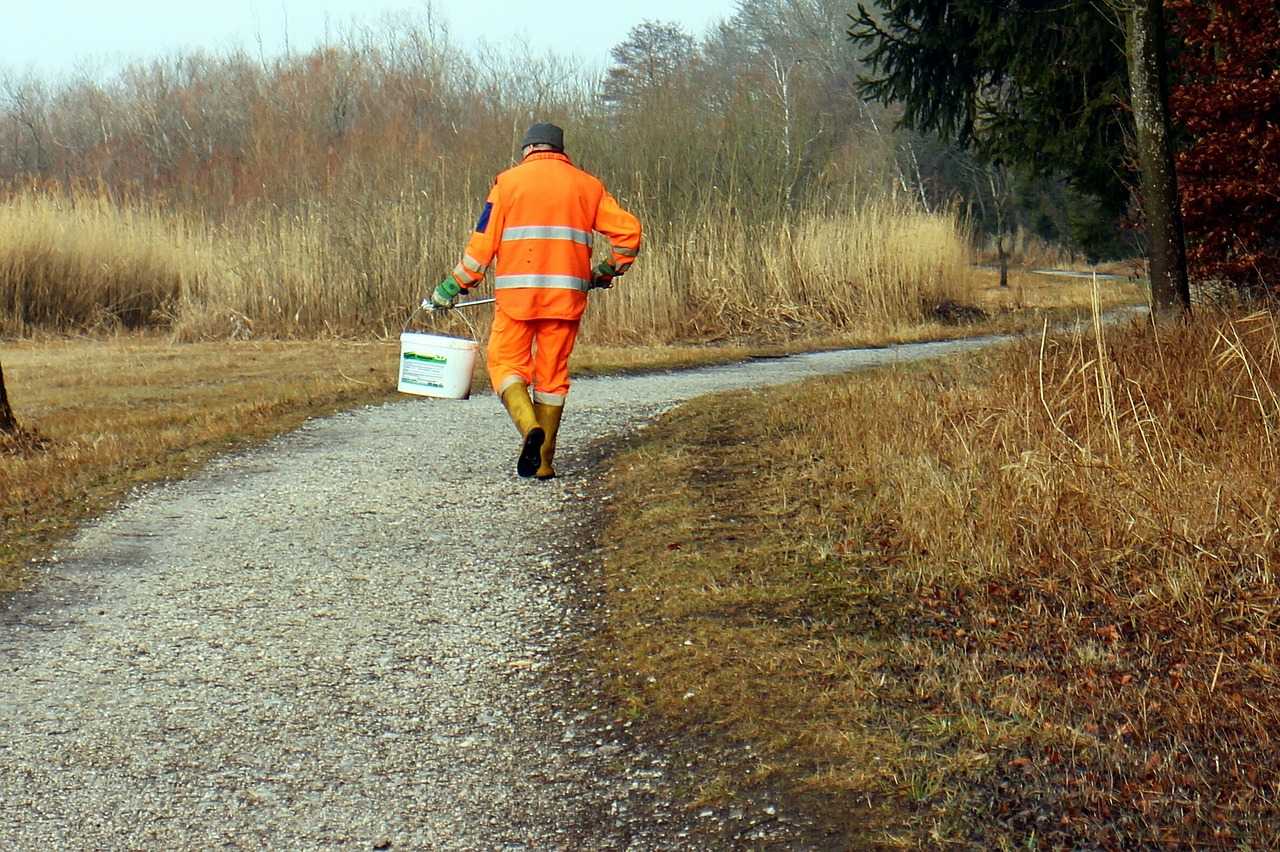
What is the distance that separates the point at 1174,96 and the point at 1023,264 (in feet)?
114

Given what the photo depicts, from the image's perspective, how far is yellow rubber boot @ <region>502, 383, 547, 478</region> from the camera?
26.0ft

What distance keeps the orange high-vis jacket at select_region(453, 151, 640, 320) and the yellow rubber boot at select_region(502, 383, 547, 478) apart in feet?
1.36

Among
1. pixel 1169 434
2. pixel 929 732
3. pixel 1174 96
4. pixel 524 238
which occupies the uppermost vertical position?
pixel 1174 96

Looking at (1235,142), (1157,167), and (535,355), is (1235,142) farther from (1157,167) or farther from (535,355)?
(535,355)

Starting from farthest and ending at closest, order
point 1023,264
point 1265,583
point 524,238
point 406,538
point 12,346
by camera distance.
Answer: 1. point 1023,264
2. point 12,346
3. point 524,238
4. point 406,538
5. point 1265,583

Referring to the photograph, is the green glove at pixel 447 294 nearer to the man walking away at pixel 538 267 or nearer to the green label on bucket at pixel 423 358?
the man walking away at pixel 538 267

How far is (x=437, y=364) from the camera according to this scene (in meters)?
8.17

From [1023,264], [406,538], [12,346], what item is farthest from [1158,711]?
[1023,264]

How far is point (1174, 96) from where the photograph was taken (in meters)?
12.2

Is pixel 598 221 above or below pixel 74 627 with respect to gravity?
above

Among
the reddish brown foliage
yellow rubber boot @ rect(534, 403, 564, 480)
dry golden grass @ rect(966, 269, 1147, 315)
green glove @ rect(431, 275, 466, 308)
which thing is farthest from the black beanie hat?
dry golden grass @ rect(966, 269, 1147, 315)

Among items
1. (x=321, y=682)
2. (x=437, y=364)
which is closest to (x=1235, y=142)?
(x=437, y=364)

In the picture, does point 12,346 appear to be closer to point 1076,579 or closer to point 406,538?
point 406,538

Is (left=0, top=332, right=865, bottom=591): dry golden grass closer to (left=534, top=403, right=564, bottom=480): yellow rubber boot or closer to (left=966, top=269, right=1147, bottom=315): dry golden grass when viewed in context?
(left=534, top=403, right=564, bottom=480): yellow rubber boot
